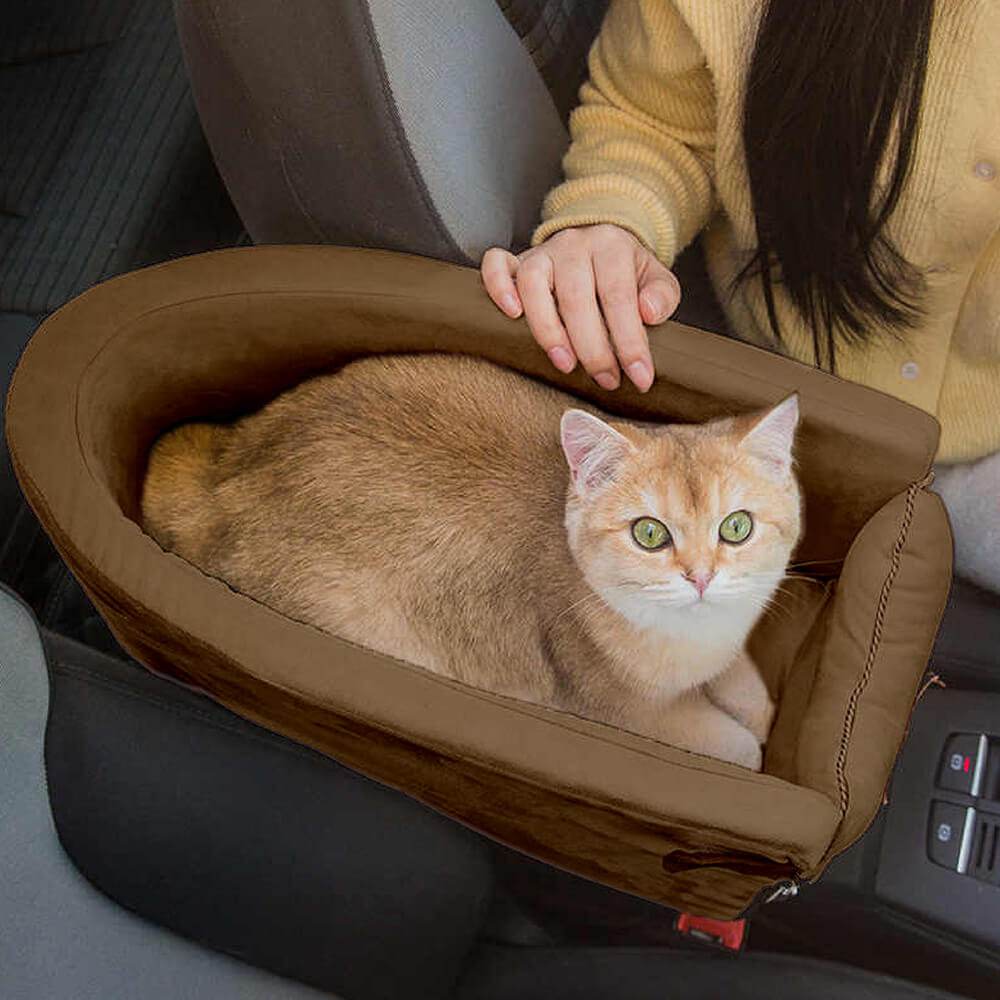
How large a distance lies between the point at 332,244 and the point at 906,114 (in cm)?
64

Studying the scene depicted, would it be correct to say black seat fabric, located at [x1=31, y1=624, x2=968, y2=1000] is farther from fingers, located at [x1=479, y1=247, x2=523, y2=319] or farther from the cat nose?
fingers, located at [x1=479, y1=247, x2=523, y2=319]

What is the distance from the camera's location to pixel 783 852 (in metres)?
0.83

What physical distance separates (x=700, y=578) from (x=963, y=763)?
0.46 m

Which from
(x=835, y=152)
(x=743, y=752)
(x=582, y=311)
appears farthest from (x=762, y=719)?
(x=835, y=152)

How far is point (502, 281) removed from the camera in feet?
3.38

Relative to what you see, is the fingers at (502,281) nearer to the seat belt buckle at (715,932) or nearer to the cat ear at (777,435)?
the cat ear at (777,435)

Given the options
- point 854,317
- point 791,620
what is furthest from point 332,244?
point 791,620

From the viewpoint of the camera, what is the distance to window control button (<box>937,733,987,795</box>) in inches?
44.8

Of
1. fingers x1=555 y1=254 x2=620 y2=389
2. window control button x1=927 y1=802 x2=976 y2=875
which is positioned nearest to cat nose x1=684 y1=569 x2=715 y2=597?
fingers x1=555 y1=254 x2=620 y2=389

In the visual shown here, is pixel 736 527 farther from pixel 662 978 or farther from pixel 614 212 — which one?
pixel 662 978

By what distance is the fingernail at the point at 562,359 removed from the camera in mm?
1042

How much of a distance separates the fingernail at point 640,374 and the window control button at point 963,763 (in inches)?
22.9

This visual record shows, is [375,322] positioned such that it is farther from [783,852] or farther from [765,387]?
[783,852]

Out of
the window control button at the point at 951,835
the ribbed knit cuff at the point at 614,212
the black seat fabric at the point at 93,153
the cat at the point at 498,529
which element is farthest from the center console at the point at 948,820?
the black seat fabric at the point at 93,153
